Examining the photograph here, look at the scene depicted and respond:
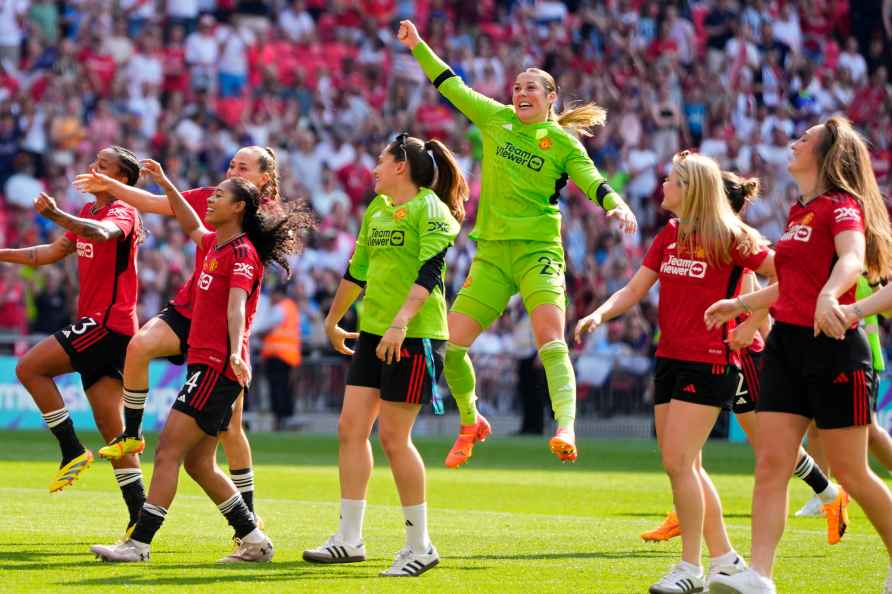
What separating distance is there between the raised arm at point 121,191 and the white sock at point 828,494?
15.3 ft

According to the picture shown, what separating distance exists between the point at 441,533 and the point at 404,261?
2.58m

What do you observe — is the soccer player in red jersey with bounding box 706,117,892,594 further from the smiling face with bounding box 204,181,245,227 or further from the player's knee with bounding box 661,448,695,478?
the smiling face with bounding box 204,181,245,227

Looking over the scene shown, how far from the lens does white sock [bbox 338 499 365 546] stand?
27.9 feet

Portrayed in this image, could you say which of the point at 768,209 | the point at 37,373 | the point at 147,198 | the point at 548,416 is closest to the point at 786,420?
the point at 147,198

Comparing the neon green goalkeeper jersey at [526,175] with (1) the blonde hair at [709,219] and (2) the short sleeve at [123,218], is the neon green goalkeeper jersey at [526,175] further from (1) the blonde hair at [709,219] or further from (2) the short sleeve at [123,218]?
(2) the short sleeve at [123,218]

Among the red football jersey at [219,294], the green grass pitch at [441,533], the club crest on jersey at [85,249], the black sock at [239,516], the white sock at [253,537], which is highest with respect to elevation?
the club crest on jersey at [85,249]

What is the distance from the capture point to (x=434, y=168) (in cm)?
880

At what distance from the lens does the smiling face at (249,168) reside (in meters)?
9.48

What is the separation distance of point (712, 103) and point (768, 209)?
2.78m

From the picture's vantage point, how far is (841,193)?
7211mm

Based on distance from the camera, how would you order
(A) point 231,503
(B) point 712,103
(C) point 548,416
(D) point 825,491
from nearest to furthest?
(A) point 231,503 < (D) point 825,491 < (C) point 548,416 < (B) point 712,103

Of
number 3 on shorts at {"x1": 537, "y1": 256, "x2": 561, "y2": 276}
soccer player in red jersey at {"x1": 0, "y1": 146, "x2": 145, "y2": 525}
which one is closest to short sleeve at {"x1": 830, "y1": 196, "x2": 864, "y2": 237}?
number 3 on shorts at {"x1": 537, "y1": 256, "x2": 561, "y2": 276}

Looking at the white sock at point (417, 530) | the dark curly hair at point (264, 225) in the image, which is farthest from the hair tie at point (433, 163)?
the white sock at point (417, 530)

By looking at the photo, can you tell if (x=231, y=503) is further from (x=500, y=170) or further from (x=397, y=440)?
(x=500, y=170)
